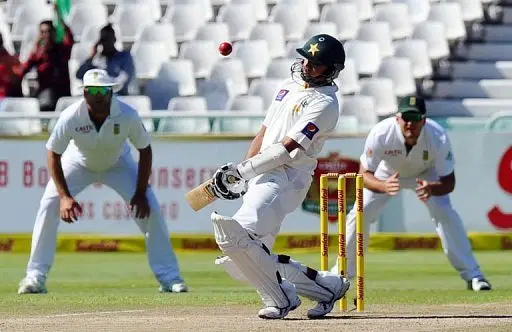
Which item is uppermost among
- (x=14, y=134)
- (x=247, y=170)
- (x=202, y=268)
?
(x=247, y=170)

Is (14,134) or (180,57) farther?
(180,57)

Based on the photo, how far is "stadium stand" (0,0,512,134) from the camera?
652 inches

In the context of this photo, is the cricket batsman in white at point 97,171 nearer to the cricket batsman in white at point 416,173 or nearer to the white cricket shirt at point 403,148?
the cricket batsman in white at point 416,173

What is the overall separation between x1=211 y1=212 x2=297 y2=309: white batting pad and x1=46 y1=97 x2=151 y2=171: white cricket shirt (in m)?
3.05

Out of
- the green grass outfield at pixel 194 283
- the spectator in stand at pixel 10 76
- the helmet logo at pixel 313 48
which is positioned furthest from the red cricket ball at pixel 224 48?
the spectator in stand at pixel 10 76

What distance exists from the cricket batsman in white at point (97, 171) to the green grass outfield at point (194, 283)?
0.26 meters

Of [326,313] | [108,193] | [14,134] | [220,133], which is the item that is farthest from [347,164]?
[326,313]

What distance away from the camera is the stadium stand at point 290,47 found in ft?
54.3

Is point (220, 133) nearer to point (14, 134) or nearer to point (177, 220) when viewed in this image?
point (177, 220)

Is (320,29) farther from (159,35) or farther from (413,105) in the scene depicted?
(413,105)

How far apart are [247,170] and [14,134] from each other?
7.51 meters

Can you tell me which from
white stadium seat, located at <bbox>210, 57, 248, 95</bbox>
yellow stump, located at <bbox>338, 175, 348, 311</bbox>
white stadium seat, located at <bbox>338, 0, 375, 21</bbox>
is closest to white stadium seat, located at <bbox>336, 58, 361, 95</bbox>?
white stadium seat, located at <bbox>210, 57, 248, 95</bbox>

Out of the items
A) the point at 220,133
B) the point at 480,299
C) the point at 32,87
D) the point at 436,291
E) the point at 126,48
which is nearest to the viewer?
the point at 480,299

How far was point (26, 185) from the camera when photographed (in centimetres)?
1492
